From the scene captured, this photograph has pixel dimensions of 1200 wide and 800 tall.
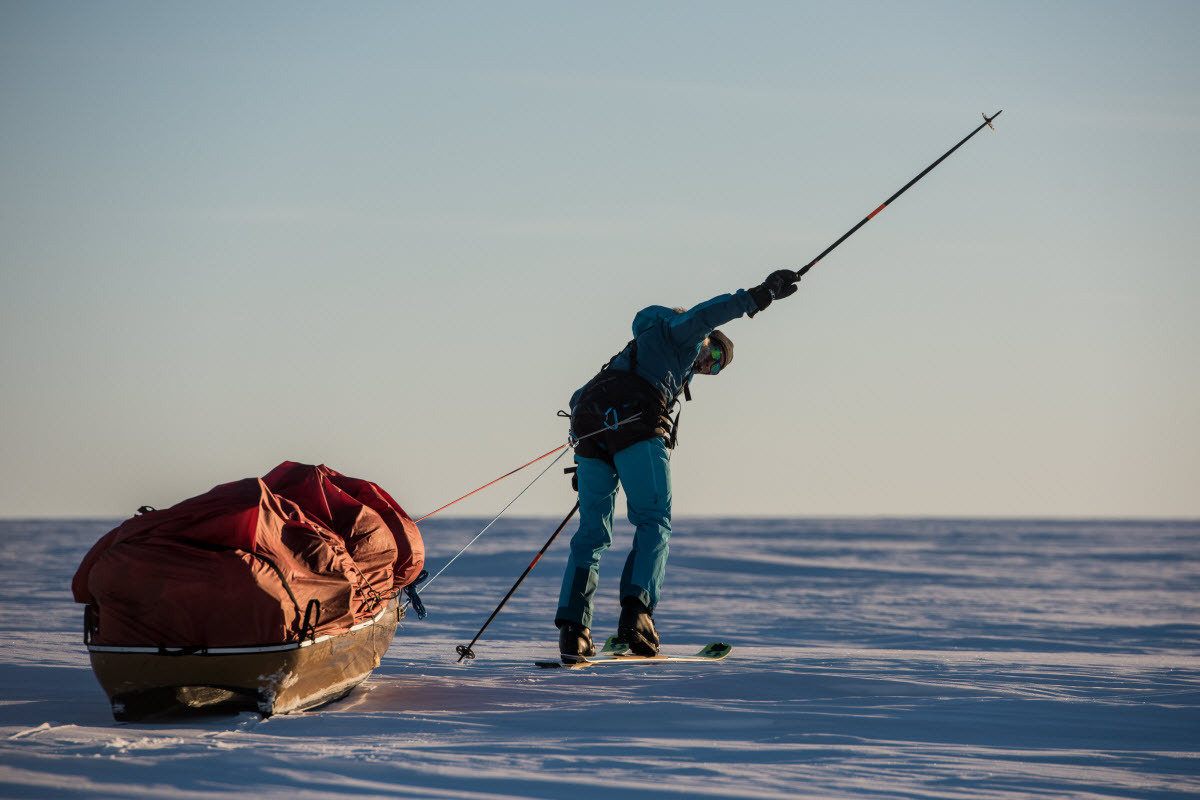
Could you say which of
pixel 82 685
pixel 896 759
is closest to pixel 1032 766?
pixel 896 759

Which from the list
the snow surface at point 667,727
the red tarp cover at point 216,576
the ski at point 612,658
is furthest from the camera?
the ski at point 612,658

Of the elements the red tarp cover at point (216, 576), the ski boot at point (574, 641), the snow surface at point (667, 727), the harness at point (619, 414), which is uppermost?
the harness at point (619, 414)

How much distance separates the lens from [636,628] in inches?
231

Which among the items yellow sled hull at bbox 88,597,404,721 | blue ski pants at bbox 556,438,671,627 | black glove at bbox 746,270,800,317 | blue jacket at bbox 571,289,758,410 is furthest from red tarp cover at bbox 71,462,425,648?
black glove at bbox 746,270,800,317

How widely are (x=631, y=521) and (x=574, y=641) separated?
682 millimetres

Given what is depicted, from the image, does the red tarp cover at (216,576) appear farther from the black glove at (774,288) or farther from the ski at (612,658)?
the black glove at (774,288)

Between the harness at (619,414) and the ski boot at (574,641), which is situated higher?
the harness at (619,414)

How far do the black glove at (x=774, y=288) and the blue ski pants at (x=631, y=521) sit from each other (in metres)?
0.86

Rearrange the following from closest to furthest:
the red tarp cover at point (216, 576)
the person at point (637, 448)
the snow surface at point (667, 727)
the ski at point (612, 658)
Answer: the snow surface at point (667, 727) < the red tarp cover at point (216, 576) < the ski at point (612, 658) < the person at point (637, 448)

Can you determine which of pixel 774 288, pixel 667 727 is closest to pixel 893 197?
pixel 774 288

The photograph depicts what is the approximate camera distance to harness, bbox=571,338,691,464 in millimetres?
5961

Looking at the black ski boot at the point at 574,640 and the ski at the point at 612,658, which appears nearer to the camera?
the ski at the point at 612,658

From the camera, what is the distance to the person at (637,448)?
5.88 meters

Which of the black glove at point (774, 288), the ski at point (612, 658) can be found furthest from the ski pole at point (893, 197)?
the ski at point (612, 658)
